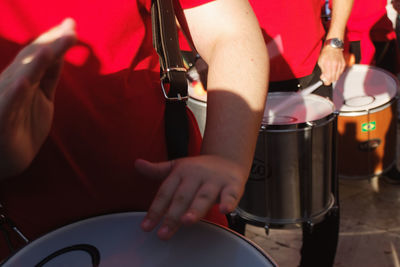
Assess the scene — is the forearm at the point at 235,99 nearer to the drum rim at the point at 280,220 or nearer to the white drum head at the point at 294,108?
the white drum head at the point at 294,108

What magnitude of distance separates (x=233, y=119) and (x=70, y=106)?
11.0 inches

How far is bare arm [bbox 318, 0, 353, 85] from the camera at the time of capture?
6.45 feet

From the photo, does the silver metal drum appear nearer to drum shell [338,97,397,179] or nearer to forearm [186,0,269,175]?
drum shell [338,97,397,179]

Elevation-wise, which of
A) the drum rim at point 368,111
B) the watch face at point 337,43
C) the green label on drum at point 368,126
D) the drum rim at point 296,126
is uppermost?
the watch face at point 337,43

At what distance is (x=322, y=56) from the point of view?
6.75ft

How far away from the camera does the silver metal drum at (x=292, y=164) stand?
1.60 meters

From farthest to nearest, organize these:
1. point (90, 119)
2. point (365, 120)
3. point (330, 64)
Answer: point (365, 120)
point (330, 64)
point (90, 119)

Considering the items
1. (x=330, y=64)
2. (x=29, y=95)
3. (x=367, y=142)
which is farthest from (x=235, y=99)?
(x=367, y=142)

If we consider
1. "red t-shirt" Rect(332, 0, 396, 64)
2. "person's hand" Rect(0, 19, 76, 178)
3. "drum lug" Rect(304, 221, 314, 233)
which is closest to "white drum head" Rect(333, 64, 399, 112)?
"red t-shirt" Rect(332, 0, 396, 64)

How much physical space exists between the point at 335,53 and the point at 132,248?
1.74m

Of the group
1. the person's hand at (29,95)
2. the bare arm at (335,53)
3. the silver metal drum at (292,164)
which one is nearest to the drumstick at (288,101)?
the silver metal drum at (292,164)

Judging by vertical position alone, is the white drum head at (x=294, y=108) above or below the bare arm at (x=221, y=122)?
below

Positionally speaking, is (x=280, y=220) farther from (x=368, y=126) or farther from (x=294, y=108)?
(x=368, y=126)

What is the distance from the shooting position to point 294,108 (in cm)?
177
